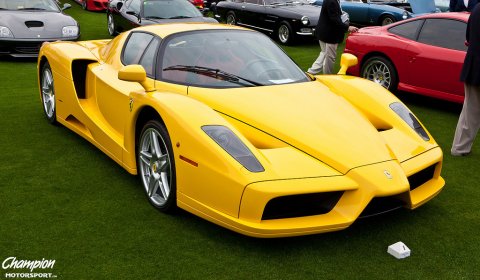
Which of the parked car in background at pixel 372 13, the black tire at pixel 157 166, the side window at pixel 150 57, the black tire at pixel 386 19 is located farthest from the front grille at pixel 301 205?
the black tire at pixel 386 19

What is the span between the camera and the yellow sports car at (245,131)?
3422 millimetres

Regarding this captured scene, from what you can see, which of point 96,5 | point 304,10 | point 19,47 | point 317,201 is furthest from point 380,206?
point 96,5

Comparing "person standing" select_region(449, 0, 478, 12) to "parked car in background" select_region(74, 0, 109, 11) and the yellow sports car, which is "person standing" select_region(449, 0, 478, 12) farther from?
"parked car in background" select_region(74, 0, 109, 11)

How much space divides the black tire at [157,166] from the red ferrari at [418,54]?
462cm

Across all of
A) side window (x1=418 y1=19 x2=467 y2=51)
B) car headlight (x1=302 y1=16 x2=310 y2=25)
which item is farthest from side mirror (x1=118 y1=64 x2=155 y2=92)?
car headlight (x1=302 y1=16 x2=310 y2=25)

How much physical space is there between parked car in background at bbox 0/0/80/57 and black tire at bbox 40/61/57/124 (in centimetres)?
395

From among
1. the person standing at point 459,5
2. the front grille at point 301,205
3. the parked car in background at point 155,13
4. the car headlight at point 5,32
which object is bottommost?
the car headlight at point 5,32

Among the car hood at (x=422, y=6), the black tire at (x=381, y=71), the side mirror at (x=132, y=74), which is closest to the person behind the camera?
the side mirror at (x=132, y=74)

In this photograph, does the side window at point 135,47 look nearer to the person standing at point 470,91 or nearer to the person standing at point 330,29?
the person standing at point 470,91

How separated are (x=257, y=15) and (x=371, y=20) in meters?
3.41

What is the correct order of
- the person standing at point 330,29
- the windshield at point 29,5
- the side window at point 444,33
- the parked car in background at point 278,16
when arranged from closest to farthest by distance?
the side window at point 444,33 → the person standing at point 330,29 → the windshield at point 29,5 → the parked car in background at point 278,16

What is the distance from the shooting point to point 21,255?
3432 mm

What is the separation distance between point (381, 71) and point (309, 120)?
15.2 ft

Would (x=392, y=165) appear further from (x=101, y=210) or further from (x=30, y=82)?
(x=30, y=82)
